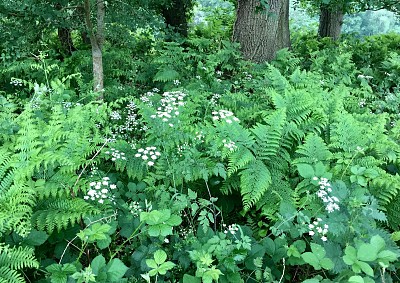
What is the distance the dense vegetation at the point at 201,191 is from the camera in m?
2.36

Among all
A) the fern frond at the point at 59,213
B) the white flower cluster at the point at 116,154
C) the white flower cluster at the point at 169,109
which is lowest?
A: the fern frond at the point at 59,213

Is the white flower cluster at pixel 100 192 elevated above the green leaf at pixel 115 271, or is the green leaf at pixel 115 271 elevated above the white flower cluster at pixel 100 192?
the white flower cluster at pixel 100 192

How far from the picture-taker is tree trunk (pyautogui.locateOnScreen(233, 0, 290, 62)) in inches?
250

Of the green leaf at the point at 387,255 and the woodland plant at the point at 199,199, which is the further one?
the woodland plant at the point at 199,199

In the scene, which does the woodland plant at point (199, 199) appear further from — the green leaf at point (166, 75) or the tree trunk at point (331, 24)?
the tree trunk at point (331, 24)

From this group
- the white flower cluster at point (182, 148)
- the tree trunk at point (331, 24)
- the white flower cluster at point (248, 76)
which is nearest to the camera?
the white flower cluster at point (182, 148)

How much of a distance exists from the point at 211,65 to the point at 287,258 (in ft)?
11.4

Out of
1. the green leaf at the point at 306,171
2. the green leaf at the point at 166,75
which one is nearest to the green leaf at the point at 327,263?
the green leaf at the point at 306,171

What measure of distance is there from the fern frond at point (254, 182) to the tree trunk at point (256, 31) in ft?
12.2

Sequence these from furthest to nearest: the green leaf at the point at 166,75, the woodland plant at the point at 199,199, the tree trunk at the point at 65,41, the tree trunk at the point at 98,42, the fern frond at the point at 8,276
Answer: the tree trunk at the point at 65,41 < the green leaf at the point at 166,75 < the tree trunk at the point at 98,42 < the woodland plant at the point at 199,199 < the fern frond at the point at 8,276

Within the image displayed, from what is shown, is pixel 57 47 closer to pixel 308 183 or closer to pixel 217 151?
pixel 217 151

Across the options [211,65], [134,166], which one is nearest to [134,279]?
[134,166]

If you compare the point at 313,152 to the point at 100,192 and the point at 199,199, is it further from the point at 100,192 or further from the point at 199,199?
the point at 100,192

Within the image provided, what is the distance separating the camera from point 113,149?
3.17 m
